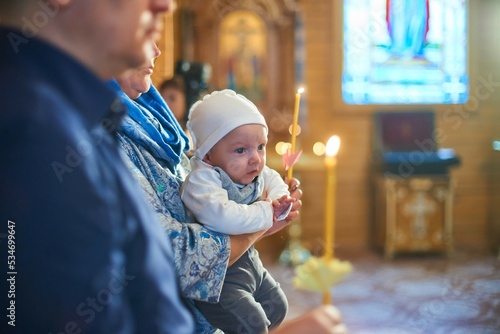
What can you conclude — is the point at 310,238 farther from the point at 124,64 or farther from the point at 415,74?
the point at 124,64

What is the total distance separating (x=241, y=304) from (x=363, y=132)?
192 inches

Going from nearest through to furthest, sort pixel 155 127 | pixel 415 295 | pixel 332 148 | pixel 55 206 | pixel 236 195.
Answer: pixel 55 206, pixel 332 148, pixel 155 127, pixel 236 195, pixel 415 295

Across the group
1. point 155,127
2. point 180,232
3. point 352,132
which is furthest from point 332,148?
point 352,132

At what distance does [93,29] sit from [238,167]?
2.67 ft

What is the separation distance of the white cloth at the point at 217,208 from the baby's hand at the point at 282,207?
0.02m

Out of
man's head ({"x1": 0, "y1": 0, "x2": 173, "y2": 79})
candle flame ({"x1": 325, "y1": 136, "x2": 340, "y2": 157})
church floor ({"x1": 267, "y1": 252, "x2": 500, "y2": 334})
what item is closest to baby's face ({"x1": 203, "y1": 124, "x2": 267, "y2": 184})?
candle flame ({"x1": 325, "y1": 136, "x2": 340, "y2": 157})

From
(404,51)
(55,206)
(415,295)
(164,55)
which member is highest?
(404,51)

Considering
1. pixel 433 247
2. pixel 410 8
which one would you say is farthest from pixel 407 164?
pixel 410 8

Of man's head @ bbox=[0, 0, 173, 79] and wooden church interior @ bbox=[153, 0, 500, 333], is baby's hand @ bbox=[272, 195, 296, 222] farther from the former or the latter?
wooden church interior @ bbox=[153, 0, 500, 333]

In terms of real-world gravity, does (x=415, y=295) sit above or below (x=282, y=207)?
below

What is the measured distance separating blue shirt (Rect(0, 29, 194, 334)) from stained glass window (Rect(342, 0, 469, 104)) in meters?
5.51

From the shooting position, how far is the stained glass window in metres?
6.02

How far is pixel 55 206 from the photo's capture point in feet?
2.01

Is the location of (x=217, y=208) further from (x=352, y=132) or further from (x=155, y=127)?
(x=352, y=132)
